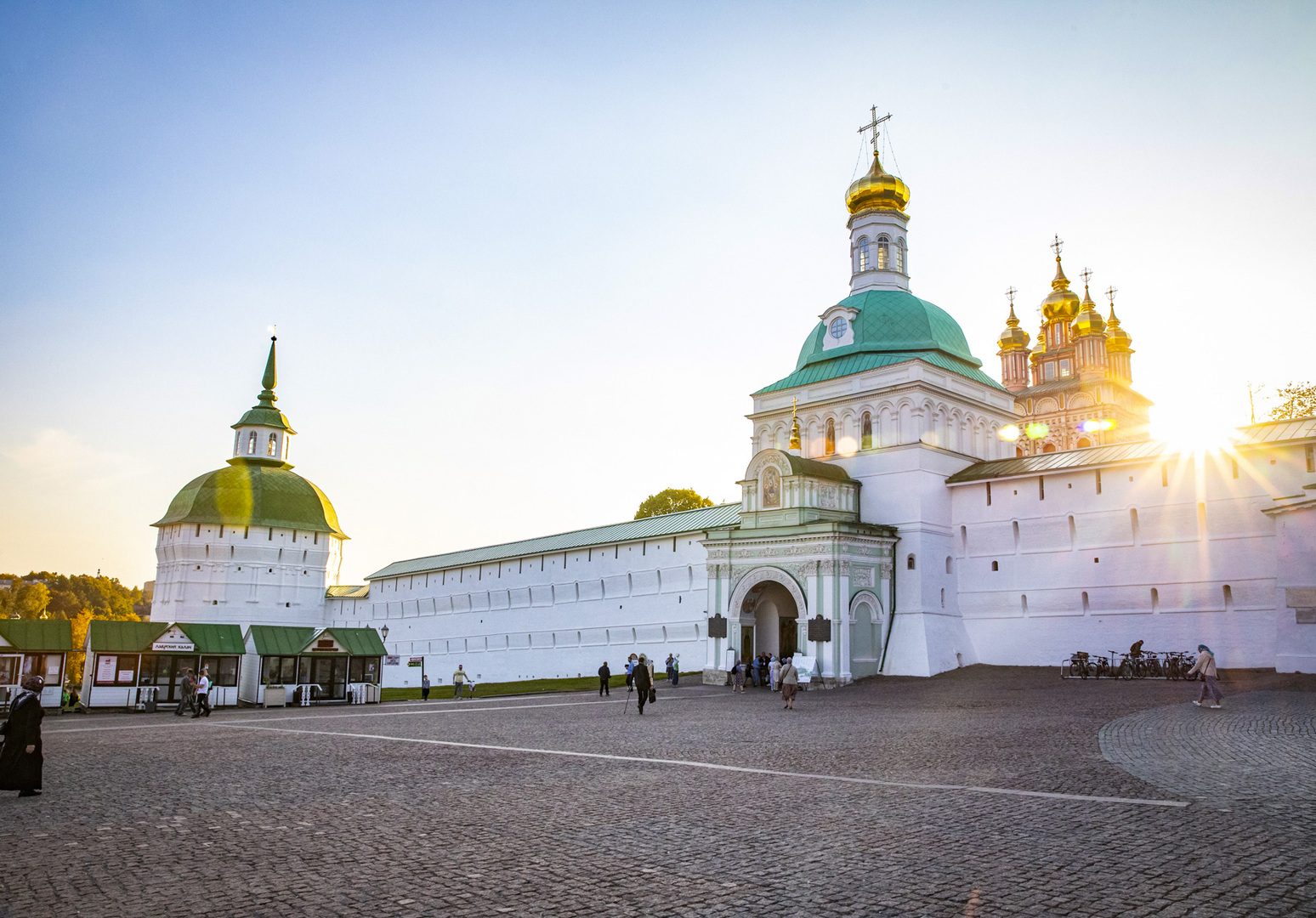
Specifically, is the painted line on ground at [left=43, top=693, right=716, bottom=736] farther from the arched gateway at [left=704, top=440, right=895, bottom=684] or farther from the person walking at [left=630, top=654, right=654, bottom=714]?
the arched gateway at [left=704, top=440, right=895, bottom=684]

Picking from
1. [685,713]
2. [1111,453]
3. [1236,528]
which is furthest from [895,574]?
[685,713]

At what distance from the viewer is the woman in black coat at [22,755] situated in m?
9.39

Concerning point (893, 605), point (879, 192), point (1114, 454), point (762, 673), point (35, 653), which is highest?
point (879, 192)

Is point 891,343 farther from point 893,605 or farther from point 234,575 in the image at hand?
point 234,575

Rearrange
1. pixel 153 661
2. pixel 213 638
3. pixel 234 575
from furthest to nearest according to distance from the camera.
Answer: pixel 234 575 < pixel 213 638 < pixel 153 661

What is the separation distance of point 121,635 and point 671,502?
3830cm

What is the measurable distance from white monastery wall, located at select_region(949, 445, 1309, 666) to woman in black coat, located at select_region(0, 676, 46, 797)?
27.7m

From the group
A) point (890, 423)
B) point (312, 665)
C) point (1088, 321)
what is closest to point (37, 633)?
point (312, 665)

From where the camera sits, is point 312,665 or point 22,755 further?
point 312,665

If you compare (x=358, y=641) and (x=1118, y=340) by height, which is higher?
(x=1118, y=340)

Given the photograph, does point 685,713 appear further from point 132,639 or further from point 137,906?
point 132,639

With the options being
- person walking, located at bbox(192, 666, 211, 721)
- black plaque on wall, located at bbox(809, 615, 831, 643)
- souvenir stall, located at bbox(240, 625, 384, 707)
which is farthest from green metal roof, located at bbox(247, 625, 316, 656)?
black plaque on wall, located at bbox(809, 615, 831, 643)

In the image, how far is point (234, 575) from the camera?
56.6 meters

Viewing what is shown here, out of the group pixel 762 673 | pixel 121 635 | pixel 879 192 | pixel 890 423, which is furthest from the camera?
pixel 879 192
